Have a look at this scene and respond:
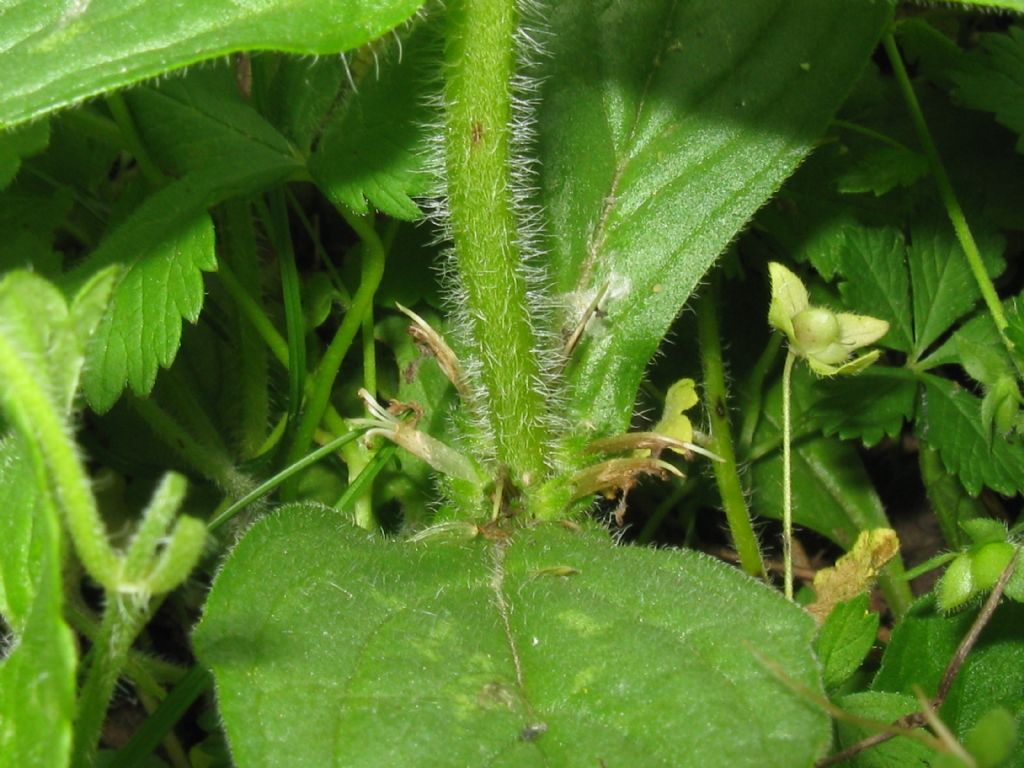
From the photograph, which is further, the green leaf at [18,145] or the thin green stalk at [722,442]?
the thin green stalk at [722,442]

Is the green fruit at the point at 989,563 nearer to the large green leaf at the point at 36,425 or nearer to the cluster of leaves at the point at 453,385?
the cluster of leaves at the point at 453,385

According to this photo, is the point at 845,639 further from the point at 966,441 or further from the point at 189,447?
the point at 189,447

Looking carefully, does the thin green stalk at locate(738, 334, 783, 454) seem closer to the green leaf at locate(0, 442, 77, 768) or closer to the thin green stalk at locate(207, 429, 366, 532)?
the thin green stalk at locate(207, 429, 366, 532)

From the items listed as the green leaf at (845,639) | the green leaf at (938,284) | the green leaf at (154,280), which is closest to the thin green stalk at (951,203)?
the green leaf at (938,284)

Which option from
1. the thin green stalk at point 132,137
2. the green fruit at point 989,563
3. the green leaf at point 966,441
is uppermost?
the thin green stalk at point 132,137

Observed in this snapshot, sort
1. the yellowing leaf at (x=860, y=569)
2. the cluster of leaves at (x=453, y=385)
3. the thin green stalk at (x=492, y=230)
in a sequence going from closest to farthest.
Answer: the cluster of leaves at (x=453, y=385)
the thin green stalk at (x=492, y=230)
the yellowing leaf at (x=860, y=569)
